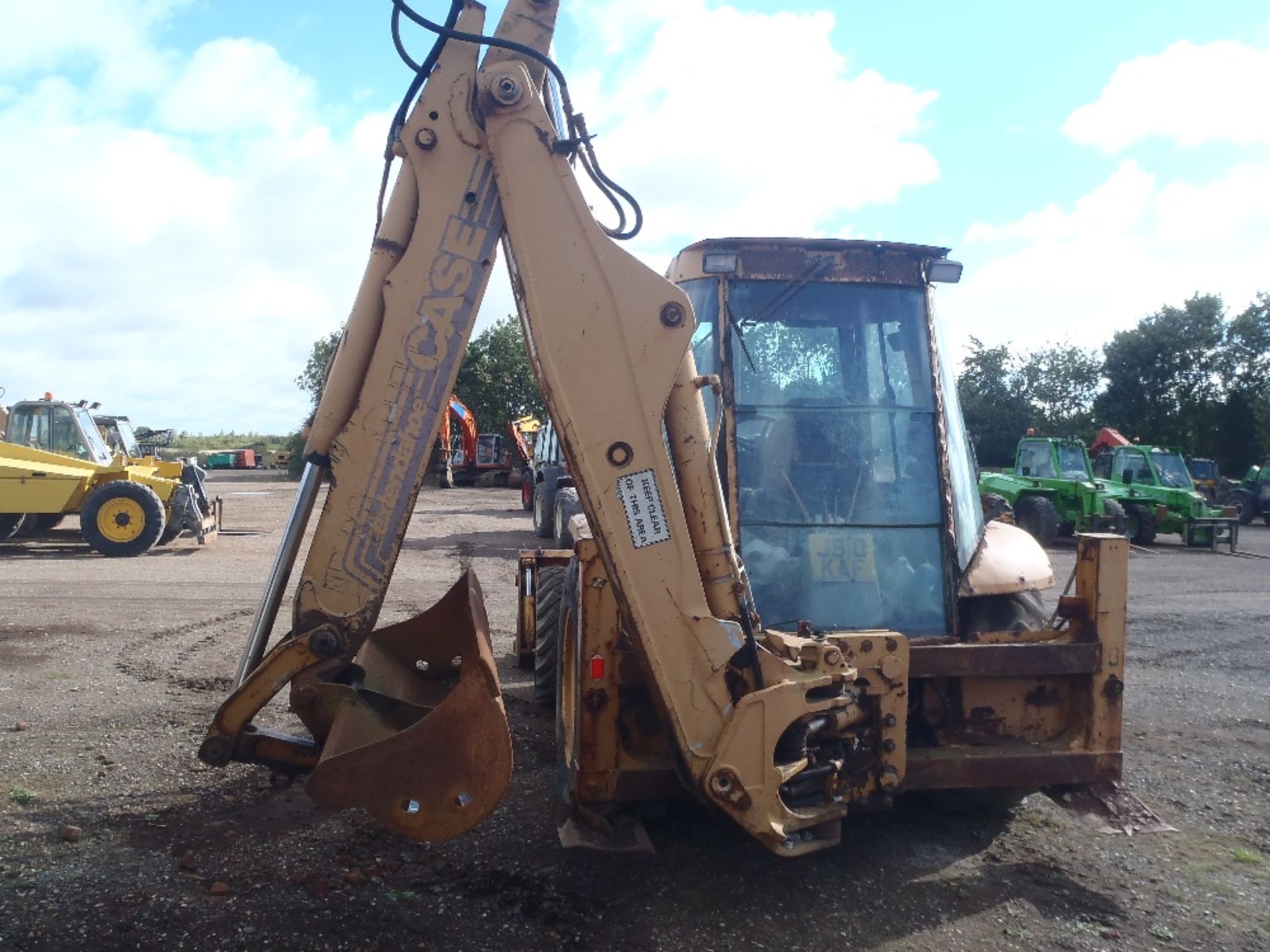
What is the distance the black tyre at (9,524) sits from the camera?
15.4m

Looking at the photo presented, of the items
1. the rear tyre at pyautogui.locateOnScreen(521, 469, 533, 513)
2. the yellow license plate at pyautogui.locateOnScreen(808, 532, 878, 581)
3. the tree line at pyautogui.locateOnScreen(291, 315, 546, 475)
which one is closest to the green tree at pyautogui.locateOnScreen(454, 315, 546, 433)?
the tree line at pyautogui.locateOnScreen(291, 315, 546, 475)

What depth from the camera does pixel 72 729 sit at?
5.55m

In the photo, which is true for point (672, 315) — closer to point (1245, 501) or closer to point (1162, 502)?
point (1162, 502)

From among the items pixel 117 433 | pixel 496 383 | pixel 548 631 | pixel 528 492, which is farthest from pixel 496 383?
pixel 548 631

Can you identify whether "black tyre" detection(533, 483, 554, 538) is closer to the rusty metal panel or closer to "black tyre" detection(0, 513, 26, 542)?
"black tyre" detection(0, 513, 26, 542)

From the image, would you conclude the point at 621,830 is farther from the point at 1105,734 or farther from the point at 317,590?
the point at 1105,734

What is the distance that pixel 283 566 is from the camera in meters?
3.56

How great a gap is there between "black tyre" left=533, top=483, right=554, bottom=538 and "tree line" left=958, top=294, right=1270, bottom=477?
24423 mm

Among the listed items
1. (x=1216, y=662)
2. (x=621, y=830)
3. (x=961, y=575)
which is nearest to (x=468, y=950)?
(x=621, y=830)

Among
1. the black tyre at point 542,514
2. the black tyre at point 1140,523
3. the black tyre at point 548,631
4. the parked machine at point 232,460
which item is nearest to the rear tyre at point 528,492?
the black tyre at point 542,514

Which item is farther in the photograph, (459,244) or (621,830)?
(621,830)

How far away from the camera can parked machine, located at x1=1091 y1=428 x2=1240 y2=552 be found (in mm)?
18250

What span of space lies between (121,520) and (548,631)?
1070 centimetres

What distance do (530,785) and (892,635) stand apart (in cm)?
202
